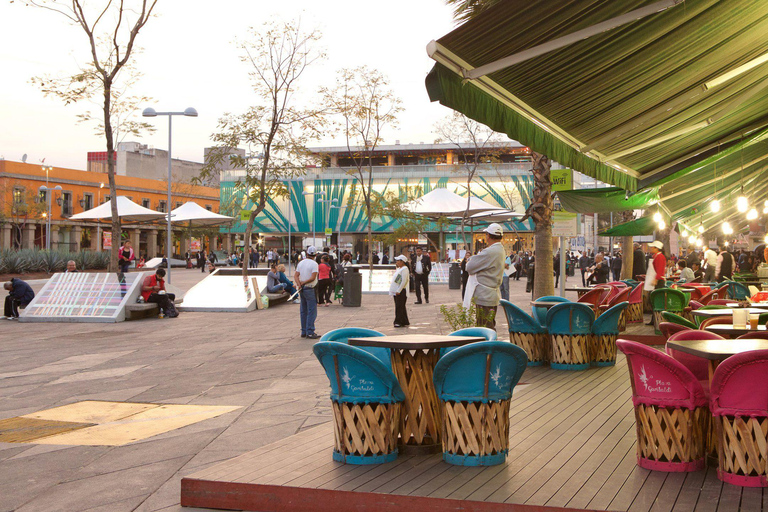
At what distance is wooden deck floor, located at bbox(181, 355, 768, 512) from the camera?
13.0 feet

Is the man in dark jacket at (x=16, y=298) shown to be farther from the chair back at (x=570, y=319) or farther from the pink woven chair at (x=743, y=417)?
the pink woven chair at (x=743, y=417)

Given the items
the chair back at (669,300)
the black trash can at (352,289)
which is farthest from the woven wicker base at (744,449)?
the black trash can at (352,289)

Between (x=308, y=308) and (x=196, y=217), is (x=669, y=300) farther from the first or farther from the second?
(x=196, y=217)

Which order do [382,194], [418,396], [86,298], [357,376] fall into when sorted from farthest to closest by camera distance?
[382,194]
[86,298]
[418,396]
[357,376]

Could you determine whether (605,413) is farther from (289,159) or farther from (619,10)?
(289,159)

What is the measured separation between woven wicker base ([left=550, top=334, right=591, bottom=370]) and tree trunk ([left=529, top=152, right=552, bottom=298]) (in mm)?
5162

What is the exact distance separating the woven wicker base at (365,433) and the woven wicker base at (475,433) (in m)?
0.40

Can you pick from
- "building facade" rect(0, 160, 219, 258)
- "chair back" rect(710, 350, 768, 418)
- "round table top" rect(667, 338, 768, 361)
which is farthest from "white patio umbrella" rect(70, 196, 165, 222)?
"chair back" rect(710, 350, 768, 418)

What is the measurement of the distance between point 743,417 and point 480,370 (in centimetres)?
149

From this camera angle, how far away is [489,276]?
8.43 meters

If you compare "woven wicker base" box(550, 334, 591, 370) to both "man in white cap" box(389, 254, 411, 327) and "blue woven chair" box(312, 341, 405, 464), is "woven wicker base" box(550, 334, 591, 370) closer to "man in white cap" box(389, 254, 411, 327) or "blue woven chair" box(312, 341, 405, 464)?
"blue woven chair" box(312, 341, 405, 464)

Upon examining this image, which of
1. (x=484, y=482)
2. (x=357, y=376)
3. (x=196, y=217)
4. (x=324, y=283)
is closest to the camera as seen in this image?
(x=484, y=482)

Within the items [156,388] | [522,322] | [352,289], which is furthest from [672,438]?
[352,289]

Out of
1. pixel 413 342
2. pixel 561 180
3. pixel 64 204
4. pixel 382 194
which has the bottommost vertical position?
pixel 413 342
